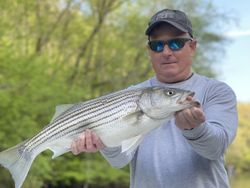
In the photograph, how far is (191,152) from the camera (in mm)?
2881

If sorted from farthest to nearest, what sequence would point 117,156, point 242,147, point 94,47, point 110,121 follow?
point 242,147 < point 94,47 < point 117,156 < point 110,121

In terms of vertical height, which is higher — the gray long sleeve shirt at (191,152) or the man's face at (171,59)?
the man's face at (171,59)

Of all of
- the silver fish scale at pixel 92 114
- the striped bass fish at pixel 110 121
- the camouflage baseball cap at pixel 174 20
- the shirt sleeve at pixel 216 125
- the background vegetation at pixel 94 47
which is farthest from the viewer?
the background vegetation at pixel 94 47

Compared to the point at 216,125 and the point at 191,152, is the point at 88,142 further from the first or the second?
the point at 216,125

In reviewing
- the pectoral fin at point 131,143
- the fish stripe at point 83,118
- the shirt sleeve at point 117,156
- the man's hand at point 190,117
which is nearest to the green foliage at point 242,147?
the shirt sleeve at point 117,156

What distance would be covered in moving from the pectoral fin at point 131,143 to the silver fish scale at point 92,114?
0.49ft

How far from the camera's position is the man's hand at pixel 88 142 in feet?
9.55

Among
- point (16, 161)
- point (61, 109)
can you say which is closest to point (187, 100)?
point (61, 109)

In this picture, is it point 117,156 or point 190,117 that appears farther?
point 117,156

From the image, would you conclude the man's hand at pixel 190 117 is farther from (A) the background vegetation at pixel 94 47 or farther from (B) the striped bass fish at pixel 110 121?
(A) the background vegetation at pixel 94 47

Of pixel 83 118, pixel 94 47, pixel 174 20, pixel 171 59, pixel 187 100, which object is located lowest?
pixel 94 47

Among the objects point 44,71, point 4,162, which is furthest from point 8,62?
point 4,162

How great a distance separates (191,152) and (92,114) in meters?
0.61

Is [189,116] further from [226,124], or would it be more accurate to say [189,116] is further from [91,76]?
[91,76]
